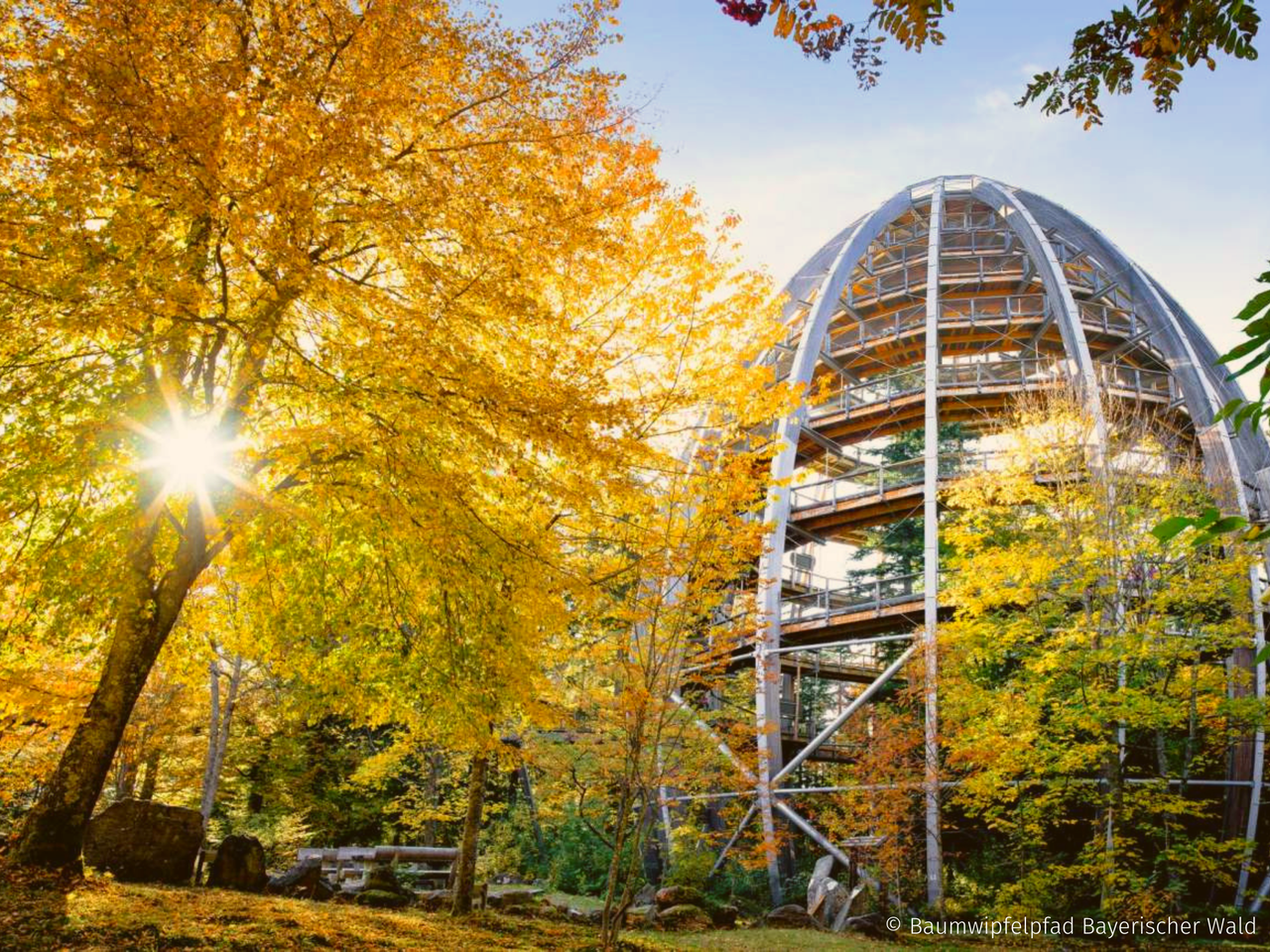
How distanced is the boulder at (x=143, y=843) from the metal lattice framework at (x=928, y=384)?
9074 millimetres

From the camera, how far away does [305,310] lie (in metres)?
7.09

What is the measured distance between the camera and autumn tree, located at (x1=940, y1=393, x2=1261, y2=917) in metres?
10.9

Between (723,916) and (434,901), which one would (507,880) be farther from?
(434,901)

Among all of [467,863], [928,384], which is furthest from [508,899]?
[928,384]

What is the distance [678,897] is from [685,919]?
1159 millimetres

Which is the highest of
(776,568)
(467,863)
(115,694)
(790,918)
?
(776,568)

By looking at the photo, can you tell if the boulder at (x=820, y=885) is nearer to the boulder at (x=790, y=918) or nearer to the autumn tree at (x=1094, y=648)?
the boulder at (x=790, y=918)

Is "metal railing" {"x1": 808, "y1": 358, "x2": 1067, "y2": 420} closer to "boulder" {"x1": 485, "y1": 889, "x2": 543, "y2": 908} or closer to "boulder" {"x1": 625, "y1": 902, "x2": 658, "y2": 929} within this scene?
"boulder" {"x1": 625, "y1": 902, "x2": 658, "y2": 929}

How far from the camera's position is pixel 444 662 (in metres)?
8.06

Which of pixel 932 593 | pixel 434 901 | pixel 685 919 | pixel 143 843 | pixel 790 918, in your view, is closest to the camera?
pixel 143 843

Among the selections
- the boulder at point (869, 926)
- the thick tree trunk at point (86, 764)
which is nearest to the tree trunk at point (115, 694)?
the thick tree trunk at point (86, 764)

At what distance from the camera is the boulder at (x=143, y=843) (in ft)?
33.5

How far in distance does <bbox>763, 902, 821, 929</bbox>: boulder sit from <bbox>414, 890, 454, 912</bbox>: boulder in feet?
20.0

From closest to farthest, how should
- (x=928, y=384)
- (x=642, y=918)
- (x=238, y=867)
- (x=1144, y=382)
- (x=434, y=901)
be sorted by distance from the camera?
(x=238, y=867) → (x=434, y=901) → (x=642, y=918) → (x=928, y=384) → (x=1144, y=382)
